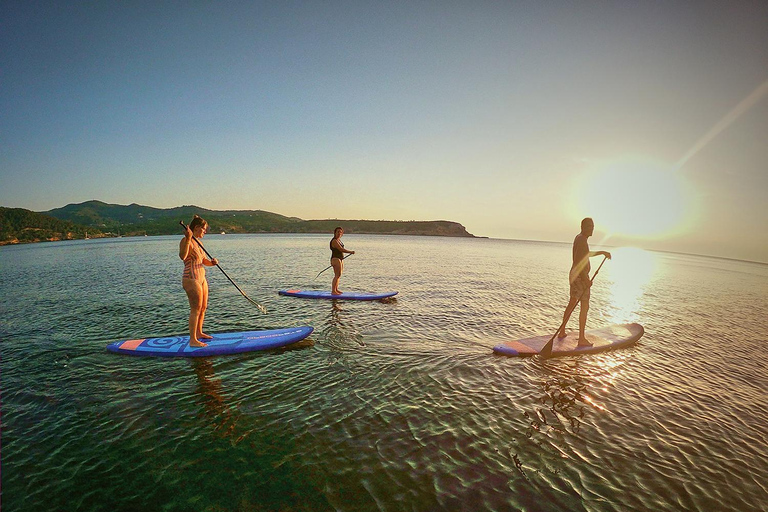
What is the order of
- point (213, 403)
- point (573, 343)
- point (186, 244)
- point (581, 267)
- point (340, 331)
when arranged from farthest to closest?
point (340, 331) < point (573, 343) < point (581, 267) < point (186, 244) < point (213, 403)

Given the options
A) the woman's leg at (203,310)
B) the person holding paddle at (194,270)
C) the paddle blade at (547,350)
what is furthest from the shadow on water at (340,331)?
the paddle blade at (547,350)

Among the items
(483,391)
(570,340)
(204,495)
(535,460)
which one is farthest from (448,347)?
(204,495)

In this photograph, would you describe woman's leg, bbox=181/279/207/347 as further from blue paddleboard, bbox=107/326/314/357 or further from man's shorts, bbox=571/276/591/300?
man's shorts, bbox=571/276/591/300

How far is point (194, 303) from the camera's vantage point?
32.1ft

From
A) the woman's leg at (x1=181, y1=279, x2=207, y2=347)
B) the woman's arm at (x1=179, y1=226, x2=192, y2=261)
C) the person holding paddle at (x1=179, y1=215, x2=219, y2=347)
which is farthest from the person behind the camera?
the woman's leg at (x1=181, y1=279, x2=207, y2=347)

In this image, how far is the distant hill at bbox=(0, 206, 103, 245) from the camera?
121881 millimetres

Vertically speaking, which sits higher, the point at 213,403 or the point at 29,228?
the point at 29,228

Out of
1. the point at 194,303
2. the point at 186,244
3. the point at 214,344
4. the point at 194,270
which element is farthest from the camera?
the point at 214,344

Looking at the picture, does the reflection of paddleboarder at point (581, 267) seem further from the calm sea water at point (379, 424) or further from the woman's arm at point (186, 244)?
the woman's arm at point (186, 244)

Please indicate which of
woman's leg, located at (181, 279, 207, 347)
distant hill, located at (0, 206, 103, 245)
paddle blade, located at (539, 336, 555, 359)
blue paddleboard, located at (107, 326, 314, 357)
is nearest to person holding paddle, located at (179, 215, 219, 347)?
woman's leg, located at (181, 279, 207, 347)

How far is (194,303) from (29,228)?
182008mm

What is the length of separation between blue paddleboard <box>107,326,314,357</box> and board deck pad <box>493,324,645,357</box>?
7192 millimetres

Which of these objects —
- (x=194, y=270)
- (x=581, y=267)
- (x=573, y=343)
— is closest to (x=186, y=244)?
(x=194, y=270)

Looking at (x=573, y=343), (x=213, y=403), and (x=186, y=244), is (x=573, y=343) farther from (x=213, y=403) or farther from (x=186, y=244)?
(x=186, y=244)
